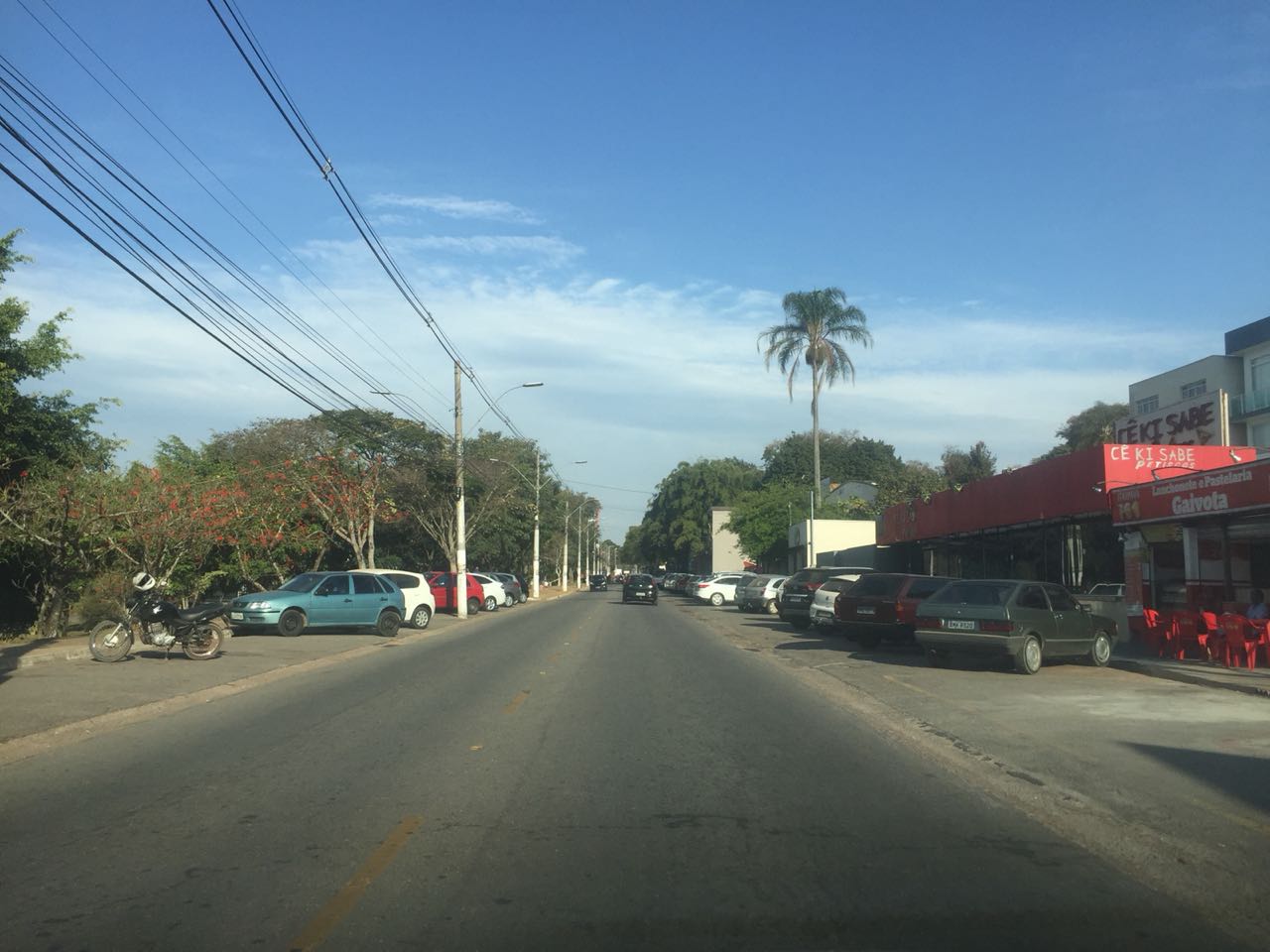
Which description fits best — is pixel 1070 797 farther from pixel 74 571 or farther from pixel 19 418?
pixel 19 418

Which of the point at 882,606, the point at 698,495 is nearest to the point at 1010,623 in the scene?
the point at 882,606

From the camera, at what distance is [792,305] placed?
5666 centimetres

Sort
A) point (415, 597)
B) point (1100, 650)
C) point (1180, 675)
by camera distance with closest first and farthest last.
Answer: point (1180, 675)
point (1100, 650)
point (415, 597)

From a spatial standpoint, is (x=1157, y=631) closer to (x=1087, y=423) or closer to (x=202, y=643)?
(x=202, y=643)

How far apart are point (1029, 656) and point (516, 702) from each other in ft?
29.5

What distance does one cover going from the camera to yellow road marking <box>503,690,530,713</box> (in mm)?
12602

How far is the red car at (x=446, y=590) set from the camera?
3909 cm

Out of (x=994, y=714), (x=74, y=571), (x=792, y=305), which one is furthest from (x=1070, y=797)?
(x=792, y=305)

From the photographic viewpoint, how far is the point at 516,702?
43.7 ft

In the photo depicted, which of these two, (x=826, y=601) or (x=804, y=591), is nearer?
(x=826, y=601)

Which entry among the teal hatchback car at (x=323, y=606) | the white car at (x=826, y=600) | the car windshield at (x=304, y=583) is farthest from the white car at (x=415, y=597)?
the white car at (x=826, y=600)

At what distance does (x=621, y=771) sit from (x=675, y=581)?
7399 cm

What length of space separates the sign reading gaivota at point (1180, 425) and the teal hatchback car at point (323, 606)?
32.3 meters

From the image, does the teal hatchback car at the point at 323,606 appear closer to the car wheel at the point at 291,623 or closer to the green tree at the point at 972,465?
the car wheel at the point at 291,623
